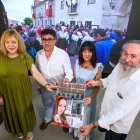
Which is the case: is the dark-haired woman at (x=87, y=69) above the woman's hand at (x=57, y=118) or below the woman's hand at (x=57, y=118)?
above

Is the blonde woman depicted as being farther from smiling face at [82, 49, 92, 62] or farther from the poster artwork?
smiling face at [82, 49, 92, 62]

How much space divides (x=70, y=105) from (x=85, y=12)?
6.65 ft

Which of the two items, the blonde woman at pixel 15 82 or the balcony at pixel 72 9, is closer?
the blonde woman at pixel 15 82

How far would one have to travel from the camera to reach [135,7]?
112 inches

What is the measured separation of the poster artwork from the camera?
4.84ft

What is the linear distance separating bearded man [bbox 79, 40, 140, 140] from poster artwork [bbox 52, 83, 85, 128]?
0.64 ft

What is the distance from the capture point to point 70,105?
4.83 feet

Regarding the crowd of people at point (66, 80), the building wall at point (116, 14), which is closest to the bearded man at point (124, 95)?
the crowd of people at point (66, 80)

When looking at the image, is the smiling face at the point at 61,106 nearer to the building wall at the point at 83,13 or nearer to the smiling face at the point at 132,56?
the smiling face at the point at 132,56

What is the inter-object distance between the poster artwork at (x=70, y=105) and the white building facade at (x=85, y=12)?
1852 mm

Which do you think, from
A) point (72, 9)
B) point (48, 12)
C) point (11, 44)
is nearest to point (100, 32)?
point (72, 9)

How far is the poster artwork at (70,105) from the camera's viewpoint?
1.48 m

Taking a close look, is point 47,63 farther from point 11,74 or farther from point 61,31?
point 61,31

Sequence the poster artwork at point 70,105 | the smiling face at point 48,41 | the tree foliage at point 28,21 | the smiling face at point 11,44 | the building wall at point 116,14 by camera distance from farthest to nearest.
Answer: the tree foliage at point 28,21, the building wall at point 116,14, the smiling face at point 48,41, the smiling face at point 11,44, the poster artwork at point 70,105
